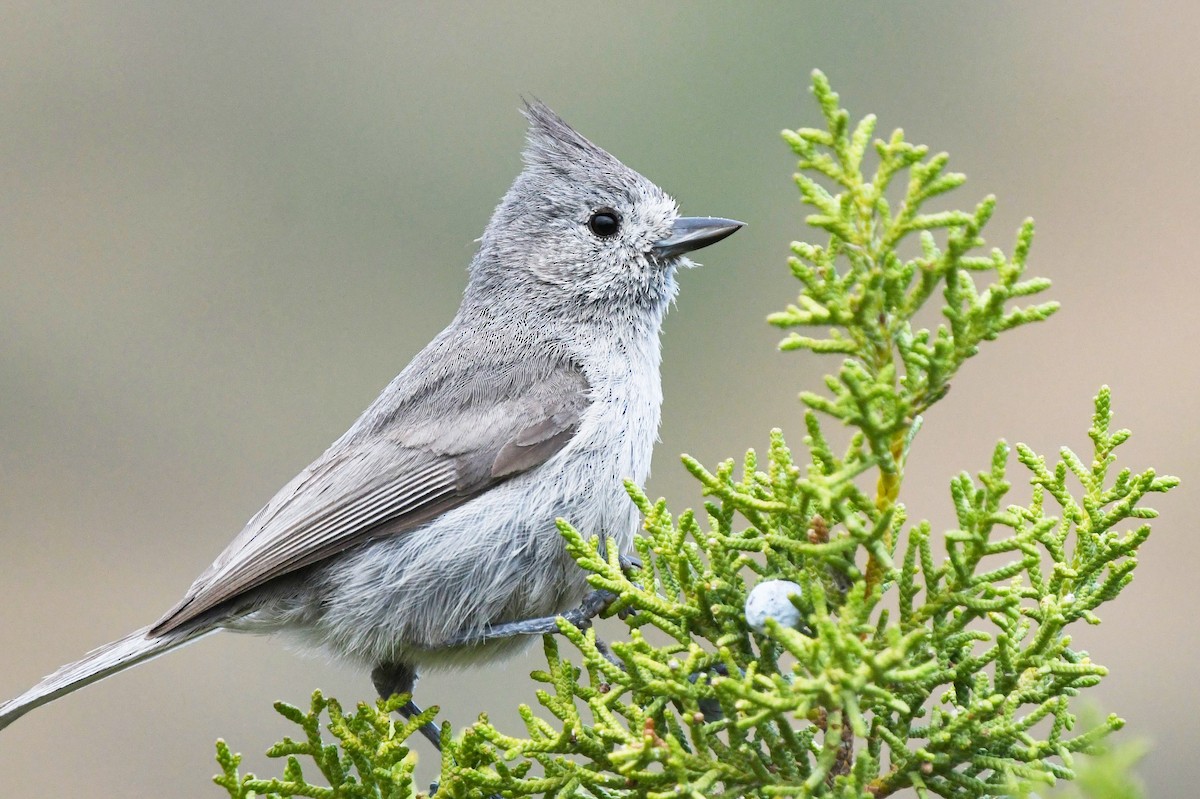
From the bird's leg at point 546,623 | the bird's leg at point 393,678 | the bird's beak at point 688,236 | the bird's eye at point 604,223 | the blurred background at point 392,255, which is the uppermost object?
the blurred background at point 392,255

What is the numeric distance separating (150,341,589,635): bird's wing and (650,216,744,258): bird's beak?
528 millimetres

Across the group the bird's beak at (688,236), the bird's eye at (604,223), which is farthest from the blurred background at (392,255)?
the bird's beak at (688,236)

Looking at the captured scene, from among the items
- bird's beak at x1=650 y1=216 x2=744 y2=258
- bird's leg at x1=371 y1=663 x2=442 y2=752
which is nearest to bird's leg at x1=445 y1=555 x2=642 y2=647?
bird's leg at x1=371 y1=663 x2=442 y2=752

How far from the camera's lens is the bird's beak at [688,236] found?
375cm

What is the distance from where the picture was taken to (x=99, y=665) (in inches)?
127

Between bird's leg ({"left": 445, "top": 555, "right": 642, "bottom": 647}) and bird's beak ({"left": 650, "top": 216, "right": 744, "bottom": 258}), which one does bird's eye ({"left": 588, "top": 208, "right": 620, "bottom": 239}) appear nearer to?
bird's beak ({"left": 650, "top": 216, "right": 744, "bottom": 258})

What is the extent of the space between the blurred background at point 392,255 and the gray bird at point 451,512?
507 centimetres

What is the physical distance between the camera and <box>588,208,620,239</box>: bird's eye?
13.1ft

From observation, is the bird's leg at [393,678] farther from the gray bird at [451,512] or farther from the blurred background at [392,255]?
the blurred background at [392,255]

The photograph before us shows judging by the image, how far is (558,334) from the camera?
3.75 m

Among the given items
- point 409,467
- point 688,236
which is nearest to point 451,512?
point 409,467

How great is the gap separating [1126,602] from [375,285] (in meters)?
7.69

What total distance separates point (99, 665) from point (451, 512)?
98 cm

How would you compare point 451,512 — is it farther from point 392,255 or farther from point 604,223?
point 392,255
